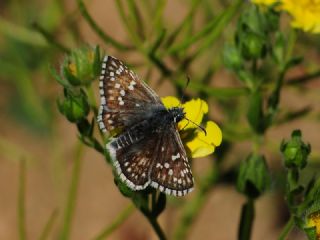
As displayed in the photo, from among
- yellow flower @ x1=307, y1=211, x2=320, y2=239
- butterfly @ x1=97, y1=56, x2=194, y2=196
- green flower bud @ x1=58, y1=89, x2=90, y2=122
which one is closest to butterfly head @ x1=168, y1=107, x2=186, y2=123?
butterfly @ x1=97, y1=56, x2=194, y2=196

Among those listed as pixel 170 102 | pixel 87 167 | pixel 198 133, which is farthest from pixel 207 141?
pixel 87 167

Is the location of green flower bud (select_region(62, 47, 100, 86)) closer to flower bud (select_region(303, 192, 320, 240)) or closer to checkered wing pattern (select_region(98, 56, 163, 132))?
Result: checkered wing pattern (select_region(98, 56, 163, 132))

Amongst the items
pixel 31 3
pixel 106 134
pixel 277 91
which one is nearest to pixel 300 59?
pixel 277 91

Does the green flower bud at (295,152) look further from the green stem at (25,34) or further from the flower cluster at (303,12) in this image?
the green stem at (25,34)

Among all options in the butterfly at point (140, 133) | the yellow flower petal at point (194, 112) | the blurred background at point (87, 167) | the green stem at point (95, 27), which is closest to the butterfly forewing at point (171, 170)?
the butterfly at point (140, 133)

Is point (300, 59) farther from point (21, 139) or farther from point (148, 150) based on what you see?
point (21, 139)

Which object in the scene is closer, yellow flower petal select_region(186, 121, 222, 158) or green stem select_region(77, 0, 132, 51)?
yellow flower petal select_region(186, 121, 222, 158)
